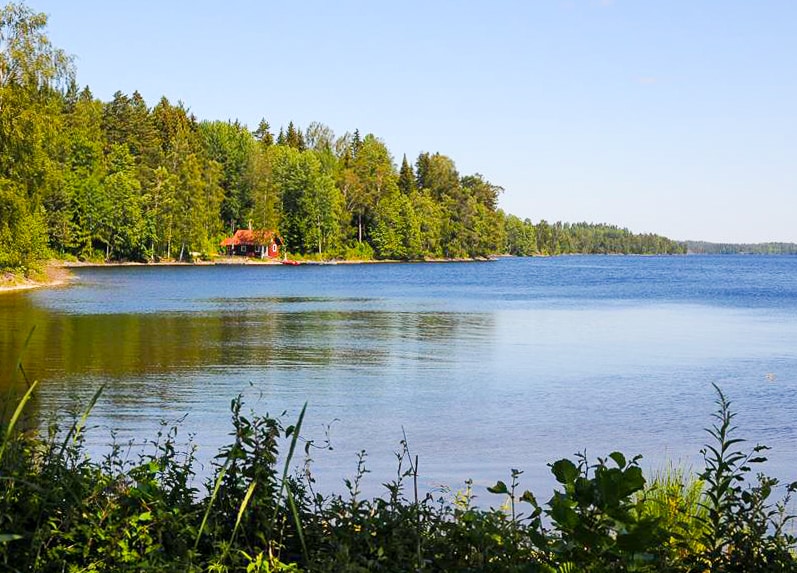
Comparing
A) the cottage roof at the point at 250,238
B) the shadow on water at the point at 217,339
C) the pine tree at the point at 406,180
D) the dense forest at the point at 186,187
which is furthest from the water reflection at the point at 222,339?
the pine tree at the point at 406,180

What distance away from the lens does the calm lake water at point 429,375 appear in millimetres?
13386

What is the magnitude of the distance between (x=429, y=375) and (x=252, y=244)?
10269cm

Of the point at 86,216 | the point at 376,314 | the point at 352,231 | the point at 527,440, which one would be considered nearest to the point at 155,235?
the point at 86,216

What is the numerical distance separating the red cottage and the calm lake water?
75082mm

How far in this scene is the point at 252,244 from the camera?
399ft

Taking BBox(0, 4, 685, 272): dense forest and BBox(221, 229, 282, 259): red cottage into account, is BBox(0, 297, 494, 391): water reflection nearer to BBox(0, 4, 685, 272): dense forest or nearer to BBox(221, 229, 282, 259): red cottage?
BBox(0, 4, 685, 272): dense forest

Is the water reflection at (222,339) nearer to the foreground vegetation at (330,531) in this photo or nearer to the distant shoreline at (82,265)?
the distant shoreline at (82,265)

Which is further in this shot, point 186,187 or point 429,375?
point 186,187

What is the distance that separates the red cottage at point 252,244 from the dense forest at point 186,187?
170 centimetres

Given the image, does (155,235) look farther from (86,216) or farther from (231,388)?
(231,388)

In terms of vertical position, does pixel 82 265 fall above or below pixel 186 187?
below

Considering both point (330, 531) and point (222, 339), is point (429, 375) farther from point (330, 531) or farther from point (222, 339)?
point (330, 531)

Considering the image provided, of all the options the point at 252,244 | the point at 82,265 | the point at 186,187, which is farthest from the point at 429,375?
the point at 252,244

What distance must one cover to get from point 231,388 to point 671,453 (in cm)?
905
